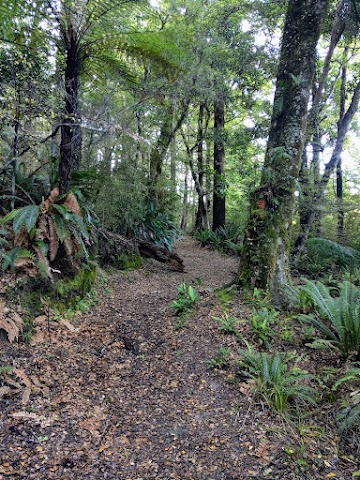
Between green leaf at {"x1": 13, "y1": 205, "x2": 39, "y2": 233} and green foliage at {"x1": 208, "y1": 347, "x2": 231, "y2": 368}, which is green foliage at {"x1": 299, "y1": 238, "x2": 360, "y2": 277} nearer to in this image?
green foliage at {"x1": 208, "y1": 347, "x2": 231, "y2": 368}

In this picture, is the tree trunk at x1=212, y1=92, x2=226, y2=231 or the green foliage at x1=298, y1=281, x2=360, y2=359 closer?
the green foliage at x1=298, y1=281, x2=360, y2=359

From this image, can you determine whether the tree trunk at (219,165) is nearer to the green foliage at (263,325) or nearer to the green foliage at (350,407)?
the green foliage at (263,325)

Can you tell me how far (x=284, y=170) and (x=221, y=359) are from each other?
2794 millimetres

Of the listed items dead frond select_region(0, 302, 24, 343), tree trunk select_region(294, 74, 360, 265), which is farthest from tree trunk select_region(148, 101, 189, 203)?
dead frond select_region(0, 302, 24, 343)

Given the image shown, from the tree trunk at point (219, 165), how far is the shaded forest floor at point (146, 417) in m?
7.65

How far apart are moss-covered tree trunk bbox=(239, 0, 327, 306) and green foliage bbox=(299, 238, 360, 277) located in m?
2.84

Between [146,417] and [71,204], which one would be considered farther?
[71,204]

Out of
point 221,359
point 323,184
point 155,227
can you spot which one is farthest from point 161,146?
point 221,359

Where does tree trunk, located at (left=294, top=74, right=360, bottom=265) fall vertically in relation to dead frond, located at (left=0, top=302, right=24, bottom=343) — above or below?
above

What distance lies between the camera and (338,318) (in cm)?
337

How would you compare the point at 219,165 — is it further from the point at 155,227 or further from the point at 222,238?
the point at 155,227

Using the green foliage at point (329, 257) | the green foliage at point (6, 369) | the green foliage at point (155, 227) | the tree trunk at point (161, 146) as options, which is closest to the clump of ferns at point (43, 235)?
the green foliage at point (6, 369)

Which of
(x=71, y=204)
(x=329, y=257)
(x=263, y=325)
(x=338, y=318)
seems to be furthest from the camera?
(x=329, y=257)

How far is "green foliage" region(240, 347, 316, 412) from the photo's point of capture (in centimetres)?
272
